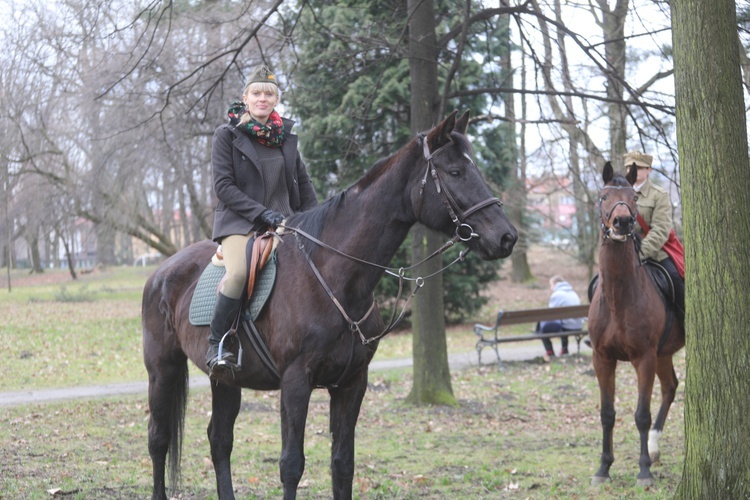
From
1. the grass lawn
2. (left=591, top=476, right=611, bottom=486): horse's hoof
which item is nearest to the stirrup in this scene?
the grass lawn

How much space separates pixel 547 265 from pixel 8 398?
31.9 m

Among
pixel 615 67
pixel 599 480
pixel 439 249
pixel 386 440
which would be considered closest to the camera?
pixel 439 249

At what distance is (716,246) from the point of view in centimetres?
481

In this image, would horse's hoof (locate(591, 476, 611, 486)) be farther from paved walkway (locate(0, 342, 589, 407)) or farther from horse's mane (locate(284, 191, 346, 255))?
paved walkway (locate(0, 342, 589, 407))

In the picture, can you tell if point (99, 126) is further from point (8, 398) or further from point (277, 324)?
point (277, 324)

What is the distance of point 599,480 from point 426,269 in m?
4.22

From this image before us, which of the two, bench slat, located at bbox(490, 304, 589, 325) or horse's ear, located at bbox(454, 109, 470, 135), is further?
bench slat, located at bbox(490, 304, 589, 325)

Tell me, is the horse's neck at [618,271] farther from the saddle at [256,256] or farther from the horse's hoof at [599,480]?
the saddle at [256,256]

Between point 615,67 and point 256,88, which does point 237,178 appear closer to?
point 256,88

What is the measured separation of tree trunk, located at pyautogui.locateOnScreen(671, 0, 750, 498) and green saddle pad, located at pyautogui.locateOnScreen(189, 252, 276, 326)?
2.73 meters

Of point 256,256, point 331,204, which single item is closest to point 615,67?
point 331,204

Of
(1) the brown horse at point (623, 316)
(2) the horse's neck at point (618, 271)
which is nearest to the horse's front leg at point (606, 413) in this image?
(1) the brown horse at point (623, 316)

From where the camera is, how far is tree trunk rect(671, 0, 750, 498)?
4.75 m

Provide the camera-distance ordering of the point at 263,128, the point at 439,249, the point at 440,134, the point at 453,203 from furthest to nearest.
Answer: the point at 263,128 < the point at 439,249 < the point at 440,134 < the point at 453,203
